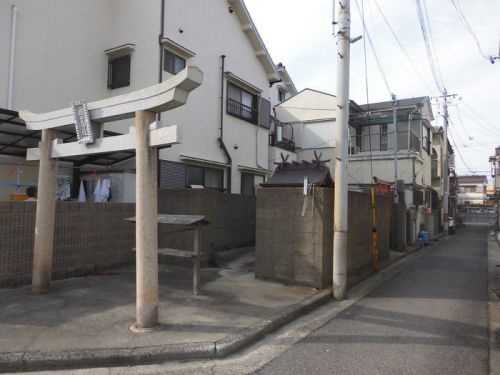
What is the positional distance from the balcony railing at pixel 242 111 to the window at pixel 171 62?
2.67 metres

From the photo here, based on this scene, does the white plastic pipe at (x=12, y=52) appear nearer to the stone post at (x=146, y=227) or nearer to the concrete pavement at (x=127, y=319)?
the concrete pavement at (x=127, y=319)

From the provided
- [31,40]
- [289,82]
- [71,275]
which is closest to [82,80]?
[31,40]

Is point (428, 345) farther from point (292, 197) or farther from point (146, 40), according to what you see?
point (146, 40)

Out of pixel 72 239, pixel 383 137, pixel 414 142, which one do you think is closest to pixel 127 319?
pixel 72 239

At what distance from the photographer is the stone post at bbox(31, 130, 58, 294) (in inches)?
267

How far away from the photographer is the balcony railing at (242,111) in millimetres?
14895

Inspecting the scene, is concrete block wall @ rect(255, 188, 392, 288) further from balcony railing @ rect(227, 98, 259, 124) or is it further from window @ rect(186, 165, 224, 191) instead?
balcony railing @ rect(227, 98, 259, 124)

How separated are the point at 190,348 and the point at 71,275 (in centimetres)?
470

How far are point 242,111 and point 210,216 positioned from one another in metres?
6.72

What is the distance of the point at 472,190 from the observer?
75.1 meters

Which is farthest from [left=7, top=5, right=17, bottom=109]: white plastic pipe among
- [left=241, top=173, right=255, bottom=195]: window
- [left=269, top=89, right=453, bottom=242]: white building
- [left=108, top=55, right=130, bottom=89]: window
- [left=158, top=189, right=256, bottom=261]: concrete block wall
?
[left=269, top=89, right=453, bottom=242]: white building

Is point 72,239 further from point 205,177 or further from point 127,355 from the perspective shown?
point 205,177

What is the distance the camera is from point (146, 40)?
11.8 metres

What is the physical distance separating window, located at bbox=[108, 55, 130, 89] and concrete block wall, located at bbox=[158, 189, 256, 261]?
406cm
